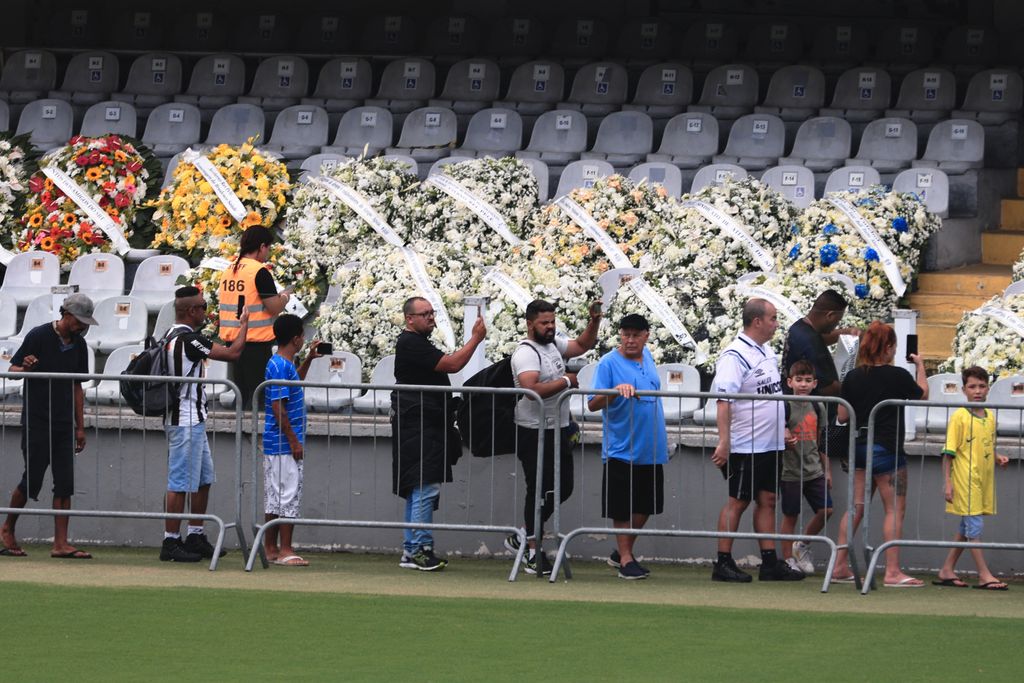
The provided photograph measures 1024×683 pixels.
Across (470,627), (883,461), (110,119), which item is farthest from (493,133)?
(470,627)

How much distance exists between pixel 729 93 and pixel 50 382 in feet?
29.4

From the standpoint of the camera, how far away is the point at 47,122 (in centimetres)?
1805

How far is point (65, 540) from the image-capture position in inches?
421

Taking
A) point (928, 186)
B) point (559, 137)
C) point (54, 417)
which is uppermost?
point (559, 137)

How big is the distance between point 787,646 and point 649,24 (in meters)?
11.7

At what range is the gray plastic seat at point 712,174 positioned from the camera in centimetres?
1514

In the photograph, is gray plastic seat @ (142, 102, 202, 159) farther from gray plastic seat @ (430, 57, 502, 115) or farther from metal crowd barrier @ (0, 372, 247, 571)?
metal crowd barrier @ (0, 372, 247, 571)

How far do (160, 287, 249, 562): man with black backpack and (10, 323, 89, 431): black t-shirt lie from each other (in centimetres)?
60

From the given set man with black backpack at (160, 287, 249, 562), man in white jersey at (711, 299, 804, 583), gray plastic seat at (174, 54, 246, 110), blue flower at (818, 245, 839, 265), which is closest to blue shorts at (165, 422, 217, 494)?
man with black backpack at (160, 287, 249, 562)

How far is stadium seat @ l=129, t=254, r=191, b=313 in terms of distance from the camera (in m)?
14.2

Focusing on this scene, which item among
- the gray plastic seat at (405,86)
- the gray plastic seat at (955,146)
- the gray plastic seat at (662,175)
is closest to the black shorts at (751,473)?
the gray plastic seat at (662,175)

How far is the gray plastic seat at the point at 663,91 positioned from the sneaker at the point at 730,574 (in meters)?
8.08

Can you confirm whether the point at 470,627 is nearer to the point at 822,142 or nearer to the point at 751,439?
the point at 751,439

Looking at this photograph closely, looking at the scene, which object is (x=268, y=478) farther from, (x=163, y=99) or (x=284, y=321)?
(x=163, y=99)
